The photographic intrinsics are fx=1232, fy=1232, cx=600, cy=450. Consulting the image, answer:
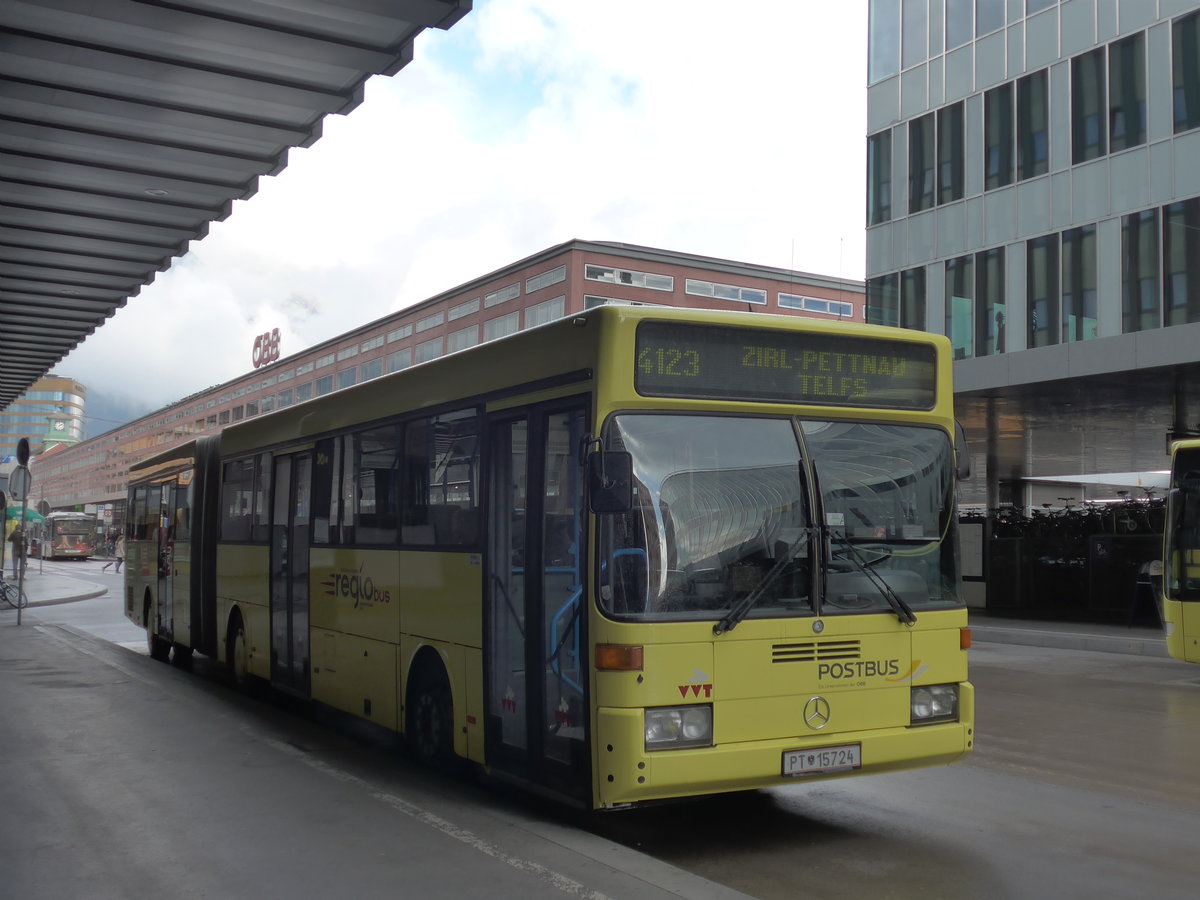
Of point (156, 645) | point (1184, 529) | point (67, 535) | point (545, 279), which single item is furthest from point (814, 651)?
point (67, 535)

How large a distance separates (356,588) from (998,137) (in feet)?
83.7

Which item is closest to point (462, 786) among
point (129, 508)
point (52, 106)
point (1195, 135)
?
point (52, 106)

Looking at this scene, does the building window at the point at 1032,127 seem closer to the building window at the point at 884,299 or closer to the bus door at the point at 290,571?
the building window at the point at 884,299

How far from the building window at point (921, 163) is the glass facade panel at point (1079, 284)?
15.6 feet

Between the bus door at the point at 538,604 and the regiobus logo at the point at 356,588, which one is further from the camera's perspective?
the regiobus logo at the point at 356,588

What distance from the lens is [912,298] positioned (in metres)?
33.2

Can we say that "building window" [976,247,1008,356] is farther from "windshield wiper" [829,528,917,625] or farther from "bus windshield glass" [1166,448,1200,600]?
"windshield wiper" [829,528,917,625]

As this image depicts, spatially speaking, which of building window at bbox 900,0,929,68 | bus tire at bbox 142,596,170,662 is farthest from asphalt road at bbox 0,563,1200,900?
building window at bbox 900,0,929,68

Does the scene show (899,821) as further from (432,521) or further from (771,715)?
(432,521)

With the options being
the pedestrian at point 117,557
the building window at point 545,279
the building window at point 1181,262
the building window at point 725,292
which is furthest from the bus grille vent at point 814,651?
the building window at point 725,292

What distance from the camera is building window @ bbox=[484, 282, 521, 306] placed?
9100 centimetres

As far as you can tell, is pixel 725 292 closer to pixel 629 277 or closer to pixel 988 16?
pixel 629 277

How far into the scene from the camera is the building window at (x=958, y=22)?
3161 cm

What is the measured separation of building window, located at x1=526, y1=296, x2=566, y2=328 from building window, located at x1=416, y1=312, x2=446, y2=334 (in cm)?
1352
